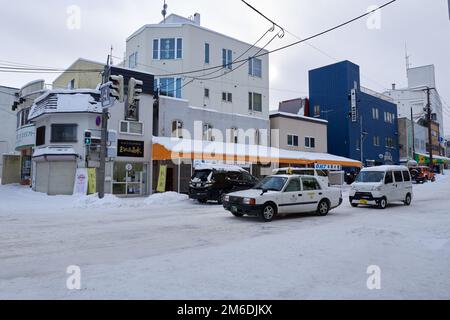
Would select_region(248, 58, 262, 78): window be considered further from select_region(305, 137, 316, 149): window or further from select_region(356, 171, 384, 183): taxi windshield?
select_region(356, 171, 384, 183): taxi windshield

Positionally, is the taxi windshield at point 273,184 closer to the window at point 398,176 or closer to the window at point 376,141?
the window at point 398,176

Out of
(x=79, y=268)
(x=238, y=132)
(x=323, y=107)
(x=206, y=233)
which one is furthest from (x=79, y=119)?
(x=323, y=107)

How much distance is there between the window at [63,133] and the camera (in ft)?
68.3

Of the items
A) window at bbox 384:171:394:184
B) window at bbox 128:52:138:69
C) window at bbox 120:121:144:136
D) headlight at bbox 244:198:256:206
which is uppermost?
window at bbox 128:52:138:69

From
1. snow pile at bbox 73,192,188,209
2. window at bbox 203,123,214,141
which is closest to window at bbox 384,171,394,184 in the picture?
snow pile at bbox 73,192,188,209

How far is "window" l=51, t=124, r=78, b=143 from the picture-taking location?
819 inches

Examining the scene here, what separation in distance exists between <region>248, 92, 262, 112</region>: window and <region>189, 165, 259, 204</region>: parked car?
14.4 metres

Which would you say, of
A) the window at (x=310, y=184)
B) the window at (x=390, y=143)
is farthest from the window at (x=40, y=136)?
the window at (x=390, y=143)

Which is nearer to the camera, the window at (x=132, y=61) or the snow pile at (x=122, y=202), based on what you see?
the snow pile at (x=122, y=202)

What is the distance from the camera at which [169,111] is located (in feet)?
79.9

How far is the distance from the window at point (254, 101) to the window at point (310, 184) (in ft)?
63.7

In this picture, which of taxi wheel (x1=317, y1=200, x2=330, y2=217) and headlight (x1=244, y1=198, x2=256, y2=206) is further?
taxi wheel (x1=317, y1=200, x2=330, y2=217)

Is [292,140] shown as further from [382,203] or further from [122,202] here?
[122,202]
